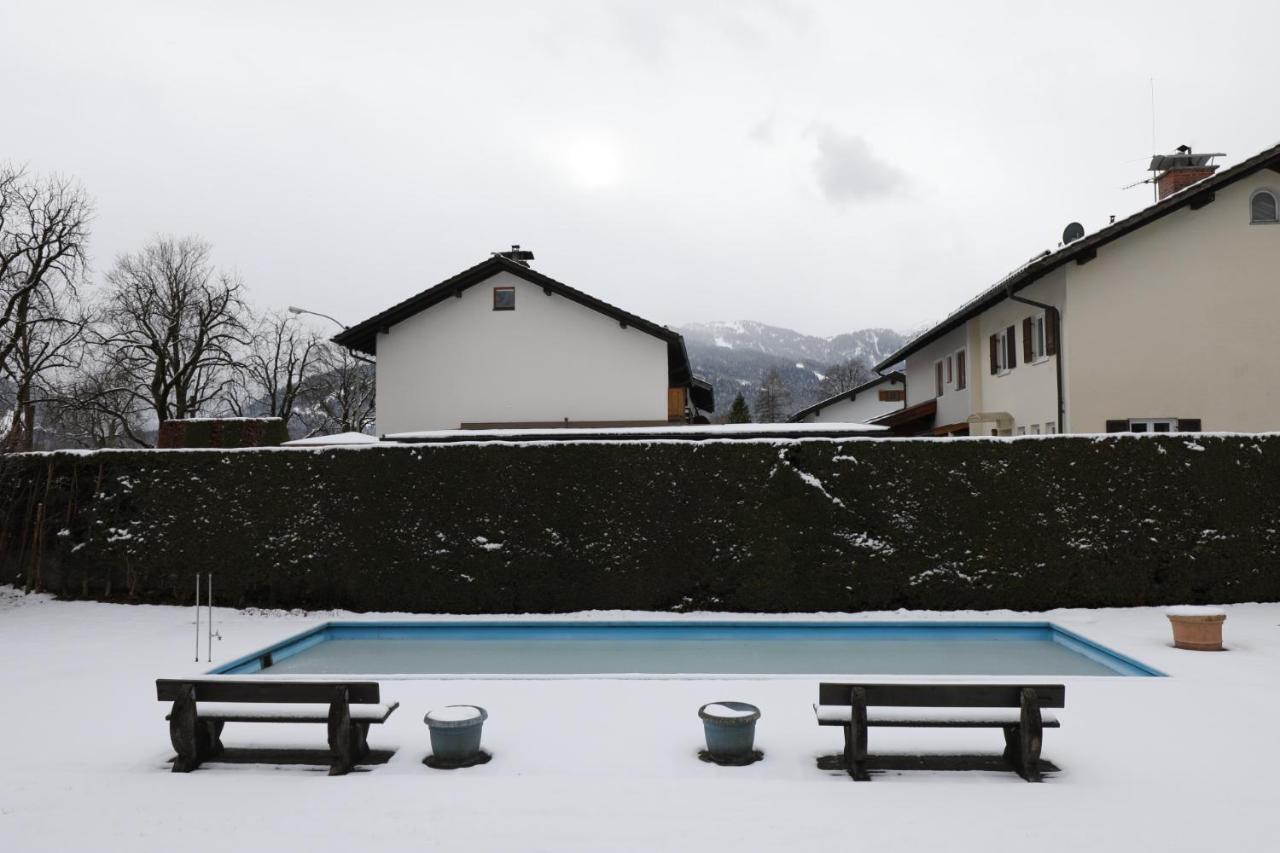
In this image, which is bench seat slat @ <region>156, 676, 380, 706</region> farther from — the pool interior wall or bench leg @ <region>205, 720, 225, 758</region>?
the pool interior wall

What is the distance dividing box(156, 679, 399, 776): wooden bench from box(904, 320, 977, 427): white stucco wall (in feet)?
73.8

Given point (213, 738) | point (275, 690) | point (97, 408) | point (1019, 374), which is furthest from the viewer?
point (97, 408)

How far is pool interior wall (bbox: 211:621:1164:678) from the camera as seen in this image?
35.7 ft

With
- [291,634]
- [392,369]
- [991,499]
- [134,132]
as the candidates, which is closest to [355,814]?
[291,634]

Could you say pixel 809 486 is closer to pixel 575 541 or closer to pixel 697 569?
pixel 697 569

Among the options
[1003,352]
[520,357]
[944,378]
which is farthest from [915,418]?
[520,357]

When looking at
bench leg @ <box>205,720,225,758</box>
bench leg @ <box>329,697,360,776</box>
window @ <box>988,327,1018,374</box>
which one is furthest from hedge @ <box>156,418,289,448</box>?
window @ <box>988,327,1018,374</box>

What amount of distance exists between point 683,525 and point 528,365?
10509 millimetres

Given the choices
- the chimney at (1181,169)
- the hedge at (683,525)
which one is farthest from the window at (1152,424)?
the chimney at (1181,169)

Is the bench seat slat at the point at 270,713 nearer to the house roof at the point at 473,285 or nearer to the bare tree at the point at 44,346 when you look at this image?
the house roof at the point at 473,285

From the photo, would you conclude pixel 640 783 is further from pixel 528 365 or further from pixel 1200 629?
pixel 528 365

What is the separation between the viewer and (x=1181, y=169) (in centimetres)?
2127

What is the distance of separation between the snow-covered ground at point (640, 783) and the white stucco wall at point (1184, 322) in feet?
35.5

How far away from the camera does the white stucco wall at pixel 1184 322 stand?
1781 centimetres
